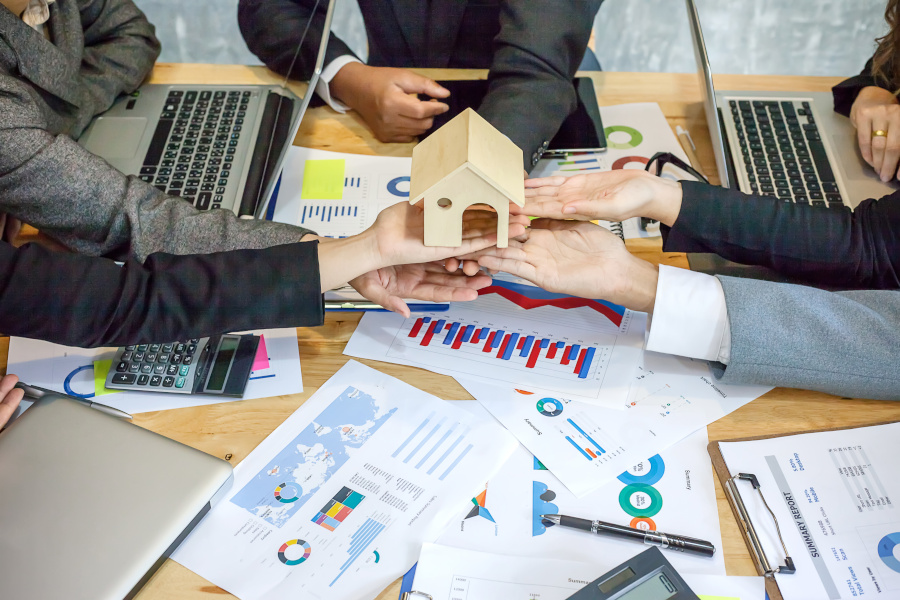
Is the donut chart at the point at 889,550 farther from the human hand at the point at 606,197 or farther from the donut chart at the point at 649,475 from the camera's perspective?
the human hand at the point at 606,197

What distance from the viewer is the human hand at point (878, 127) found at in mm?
1228

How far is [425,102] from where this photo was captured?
134 centimetres

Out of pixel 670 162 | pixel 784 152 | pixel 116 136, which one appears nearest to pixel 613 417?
pixel 670 162

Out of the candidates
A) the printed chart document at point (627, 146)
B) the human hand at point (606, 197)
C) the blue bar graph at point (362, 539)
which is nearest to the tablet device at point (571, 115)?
the printed chart document at point (627, 146)

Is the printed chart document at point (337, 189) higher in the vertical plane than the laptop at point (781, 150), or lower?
lower

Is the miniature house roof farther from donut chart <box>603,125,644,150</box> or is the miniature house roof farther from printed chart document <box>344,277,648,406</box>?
donut chart <box>603,125,644,150</box>

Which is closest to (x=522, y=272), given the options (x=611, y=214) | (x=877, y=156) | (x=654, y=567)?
(x=611, y=214)

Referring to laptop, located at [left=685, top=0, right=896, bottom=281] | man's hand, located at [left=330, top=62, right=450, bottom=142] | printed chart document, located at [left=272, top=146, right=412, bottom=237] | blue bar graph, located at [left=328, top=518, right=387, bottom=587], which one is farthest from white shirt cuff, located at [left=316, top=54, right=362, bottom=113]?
blue bar graph, located at [left=328, top=518, right=387, bottom=587]

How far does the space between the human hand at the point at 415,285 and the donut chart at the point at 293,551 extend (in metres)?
0.33

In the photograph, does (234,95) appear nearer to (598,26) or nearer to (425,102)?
(425,102)

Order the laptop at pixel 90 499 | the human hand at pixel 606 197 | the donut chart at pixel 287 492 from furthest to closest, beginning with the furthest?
the human hand at pixel 606 197
the donut chart at pixel 287 492
the laptop at pixel 90 499

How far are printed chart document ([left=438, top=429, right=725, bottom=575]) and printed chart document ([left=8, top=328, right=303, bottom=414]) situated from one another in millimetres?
306

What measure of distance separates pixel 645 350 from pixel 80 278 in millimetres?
768

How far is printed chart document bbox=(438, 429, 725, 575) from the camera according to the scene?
0.79 metres
